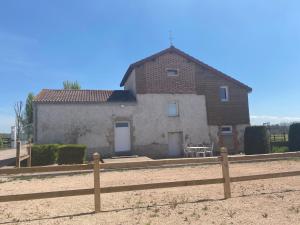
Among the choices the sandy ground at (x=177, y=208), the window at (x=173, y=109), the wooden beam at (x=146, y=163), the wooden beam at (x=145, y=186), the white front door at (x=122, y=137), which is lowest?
the sandy ground at (x=177, y=208)

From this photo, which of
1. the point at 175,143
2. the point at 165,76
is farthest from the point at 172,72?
the point at 175,143

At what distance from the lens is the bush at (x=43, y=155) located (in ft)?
59.2

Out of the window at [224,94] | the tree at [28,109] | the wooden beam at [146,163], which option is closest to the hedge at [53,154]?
the wooden beam at [146,163]

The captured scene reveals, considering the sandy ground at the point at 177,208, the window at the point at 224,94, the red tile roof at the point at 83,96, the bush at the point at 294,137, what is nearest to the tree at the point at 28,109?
the red tile roof at the point at 83,96

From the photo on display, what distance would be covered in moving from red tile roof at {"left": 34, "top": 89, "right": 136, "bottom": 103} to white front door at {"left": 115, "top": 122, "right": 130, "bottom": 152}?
1.81 metres

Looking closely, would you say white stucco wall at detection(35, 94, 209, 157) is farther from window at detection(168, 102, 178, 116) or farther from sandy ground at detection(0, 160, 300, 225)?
sandy ground at detection(0, 160, 300, 225)

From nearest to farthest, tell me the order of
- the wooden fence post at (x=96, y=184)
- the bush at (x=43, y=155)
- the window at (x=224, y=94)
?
the wooden fence post at (x=96, y=184), the bush at (x=43, y=155), the window at (x=224, y=94)

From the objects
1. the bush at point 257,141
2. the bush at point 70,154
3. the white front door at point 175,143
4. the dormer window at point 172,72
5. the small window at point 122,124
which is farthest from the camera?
the dormer window at point 172,72

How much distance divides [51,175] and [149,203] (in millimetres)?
7845

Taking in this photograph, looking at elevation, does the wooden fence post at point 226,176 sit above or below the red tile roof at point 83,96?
below

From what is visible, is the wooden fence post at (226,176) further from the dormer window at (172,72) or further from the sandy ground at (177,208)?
the dormer window at (172,72)

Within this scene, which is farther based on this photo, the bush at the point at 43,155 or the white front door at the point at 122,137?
the white front door at the point at 122,137

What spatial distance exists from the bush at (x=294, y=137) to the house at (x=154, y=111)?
363 centimetres

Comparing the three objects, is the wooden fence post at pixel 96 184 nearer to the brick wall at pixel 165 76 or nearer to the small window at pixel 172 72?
the brick wall at pixel 165 76
